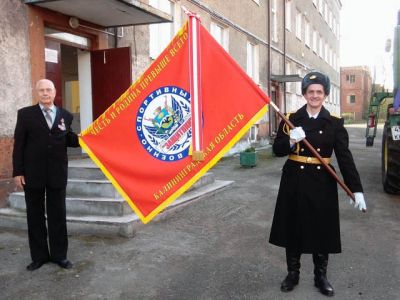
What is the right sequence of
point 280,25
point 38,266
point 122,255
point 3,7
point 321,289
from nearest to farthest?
point 321,289 < point 38,266 < point 122,255 < point 3,7 < point 280,25

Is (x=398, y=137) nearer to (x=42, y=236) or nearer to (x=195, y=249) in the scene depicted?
(x=195, y=249)

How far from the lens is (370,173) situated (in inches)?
416

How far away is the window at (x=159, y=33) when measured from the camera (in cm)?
999

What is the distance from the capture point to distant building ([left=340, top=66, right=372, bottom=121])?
55469 mm

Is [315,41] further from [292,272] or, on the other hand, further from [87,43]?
[292,272]

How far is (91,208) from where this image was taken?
582 cm

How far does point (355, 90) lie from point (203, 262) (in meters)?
55.6

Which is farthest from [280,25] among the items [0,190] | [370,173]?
[0,190]

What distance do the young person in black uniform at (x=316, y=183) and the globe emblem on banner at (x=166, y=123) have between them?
0.87 meters

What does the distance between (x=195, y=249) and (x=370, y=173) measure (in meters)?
6.96

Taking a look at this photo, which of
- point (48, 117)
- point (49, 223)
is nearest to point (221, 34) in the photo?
point (48, 117)

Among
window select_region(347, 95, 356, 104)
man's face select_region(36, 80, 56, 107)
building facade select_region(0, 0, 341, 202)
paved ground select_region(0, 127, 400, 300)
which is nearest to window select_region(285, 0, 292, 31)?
building facade select_region(0, 0, 341, 202)

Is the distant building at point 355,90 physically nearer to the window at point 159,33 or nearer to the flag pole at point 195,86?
the window at point 159,33

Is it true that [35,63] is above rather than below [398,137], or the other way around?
above
